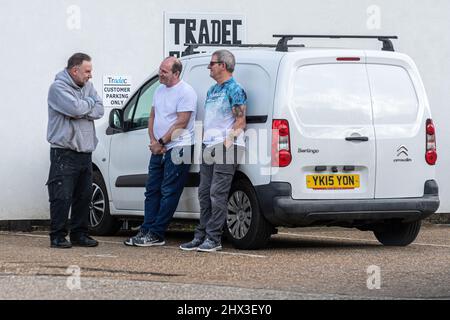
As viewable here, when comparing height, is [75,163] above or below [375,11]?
below

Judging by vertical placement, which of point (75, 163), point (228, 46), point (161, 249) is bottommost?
point (161, 249)

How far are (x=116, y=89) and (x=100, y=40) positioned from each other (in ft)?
2.09

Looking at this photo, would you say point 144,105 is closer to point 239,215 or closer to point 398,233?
point 239,215

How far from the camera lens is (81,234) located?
12953mm

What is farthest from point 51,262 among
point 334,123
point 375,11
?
point 375,11

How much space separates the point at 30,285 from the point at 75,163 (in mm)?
3497

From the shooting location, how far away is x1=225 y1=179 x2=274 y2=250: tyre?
12203 millimetres

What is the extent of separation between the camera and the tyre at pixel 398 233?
1301 cm

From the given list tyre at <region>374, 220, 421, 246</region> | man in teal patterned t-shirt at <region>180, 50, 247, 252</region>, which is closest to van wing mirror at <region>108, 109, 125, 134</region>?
man in teal patterned t-shirt at <region>180, 50, 247, 252</region>

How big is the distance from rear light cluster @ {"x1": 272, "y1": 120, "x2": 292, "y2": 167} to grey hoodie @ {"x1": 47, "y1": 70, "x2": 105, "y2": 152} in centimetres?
182

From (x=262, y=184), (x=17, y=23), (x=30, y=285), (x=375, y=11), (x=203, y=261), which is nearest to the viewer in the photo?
(x=30, y=285)

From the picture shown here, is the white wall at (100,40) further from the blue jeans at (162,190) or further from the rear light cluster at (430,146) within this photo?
the rear light cluster at (430,146)

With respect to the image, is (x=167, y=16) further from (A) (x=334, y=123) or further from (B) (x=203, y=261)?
(B) (x=203, y=261)

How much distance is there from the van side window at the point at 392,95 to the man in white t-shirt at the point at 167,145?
5.75 feet
